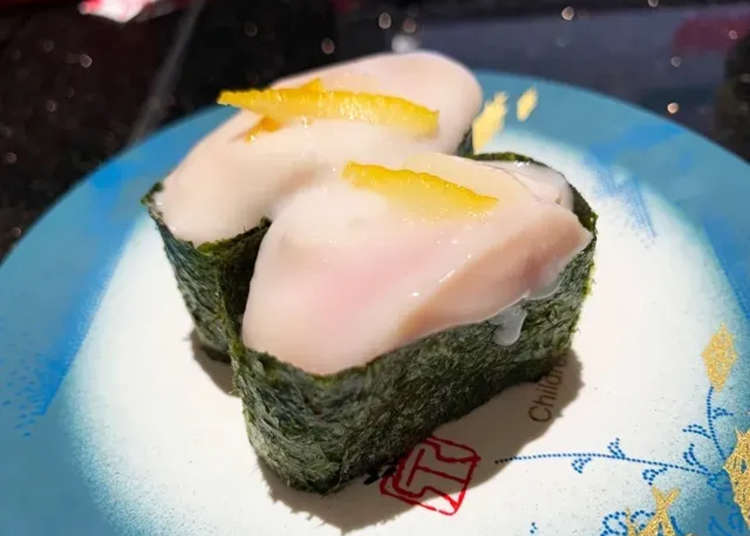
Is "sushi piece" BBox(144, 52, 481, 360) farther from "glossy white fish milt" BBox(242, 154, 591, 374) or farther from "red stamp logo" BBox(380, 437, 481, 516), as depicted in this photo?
"red stamp logo" BBox(380, 437, 481, 516)

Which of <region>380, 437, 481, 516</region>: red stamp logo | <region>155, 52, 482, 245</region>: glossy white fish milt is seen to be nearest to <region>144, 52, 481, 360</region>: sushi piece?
<region>155, 52, 482, 245</region>: glossy white fish milt

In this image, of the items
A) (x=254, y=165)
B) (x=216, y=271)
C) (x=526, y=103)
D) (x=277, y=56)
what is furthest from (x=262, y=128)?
(x=277, y=56)

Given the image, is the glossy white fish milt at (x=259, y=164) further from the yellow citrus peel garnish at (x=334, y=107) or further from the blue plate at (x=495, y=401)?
the blue plate at (x=495, y=401)

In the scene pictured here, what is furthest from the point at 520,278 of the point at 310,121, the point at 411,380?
the point at 310,121

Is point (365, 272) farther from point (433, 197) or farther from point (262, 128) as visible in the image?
point (262, 128)

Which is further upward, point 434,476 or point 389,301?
point 389,301

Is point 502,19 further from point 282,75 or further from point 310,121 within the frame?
point 310,121

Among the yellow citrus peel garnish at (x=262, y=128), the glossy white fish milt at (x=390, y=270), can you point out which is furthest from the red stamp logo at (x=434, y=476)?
the yellow citrus peel garnish at (x=262, y=128)
